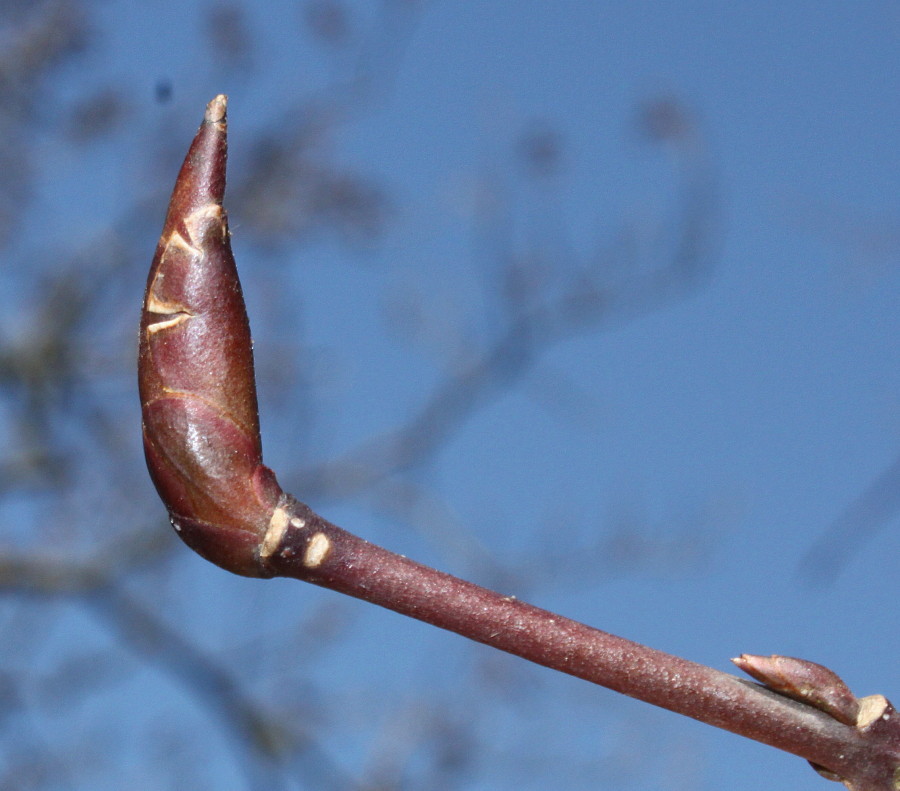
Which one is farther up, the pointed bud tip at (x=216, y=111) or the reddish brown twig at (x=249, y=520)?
the pointed bud tip at (x=216, y=111)

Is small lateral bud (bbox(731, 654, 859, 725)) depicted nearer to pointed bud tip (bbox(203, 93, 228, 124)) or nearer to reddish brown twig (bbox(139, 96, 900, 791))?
reddish brown twig (bbox(139, 96, 900, 791))

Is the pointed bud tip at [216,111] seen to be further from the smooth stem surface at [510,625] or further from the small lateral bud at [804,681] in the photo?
the small lateral bud at [804,681]

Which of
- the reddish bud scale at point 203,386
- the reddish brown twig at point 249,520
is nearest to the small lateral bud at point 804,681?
the reddish brown twig at point 249,520

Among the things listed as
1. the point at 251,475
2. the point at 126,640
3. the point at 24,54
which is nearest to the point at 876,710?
the point at 251,475

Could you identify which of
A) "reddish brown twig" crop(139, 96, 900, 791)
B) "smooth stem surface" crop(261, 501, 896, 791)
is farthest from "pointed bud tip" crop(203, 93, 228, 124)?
"smooth stem surface" crop(261, 501, 896, 791)

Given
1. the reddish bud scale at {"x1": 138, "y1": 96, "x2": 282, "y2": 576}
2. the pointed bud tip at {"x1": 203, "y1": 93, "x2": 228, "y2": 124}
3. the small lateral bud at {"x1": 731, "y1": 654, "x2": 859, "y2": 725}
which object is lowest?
the small lateral bud at {"x1": 731, "y1": 654, "x2": 859, "y2": 725}

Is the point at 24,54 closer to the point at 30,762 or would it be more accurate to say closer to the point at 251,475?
the point at 30,762
